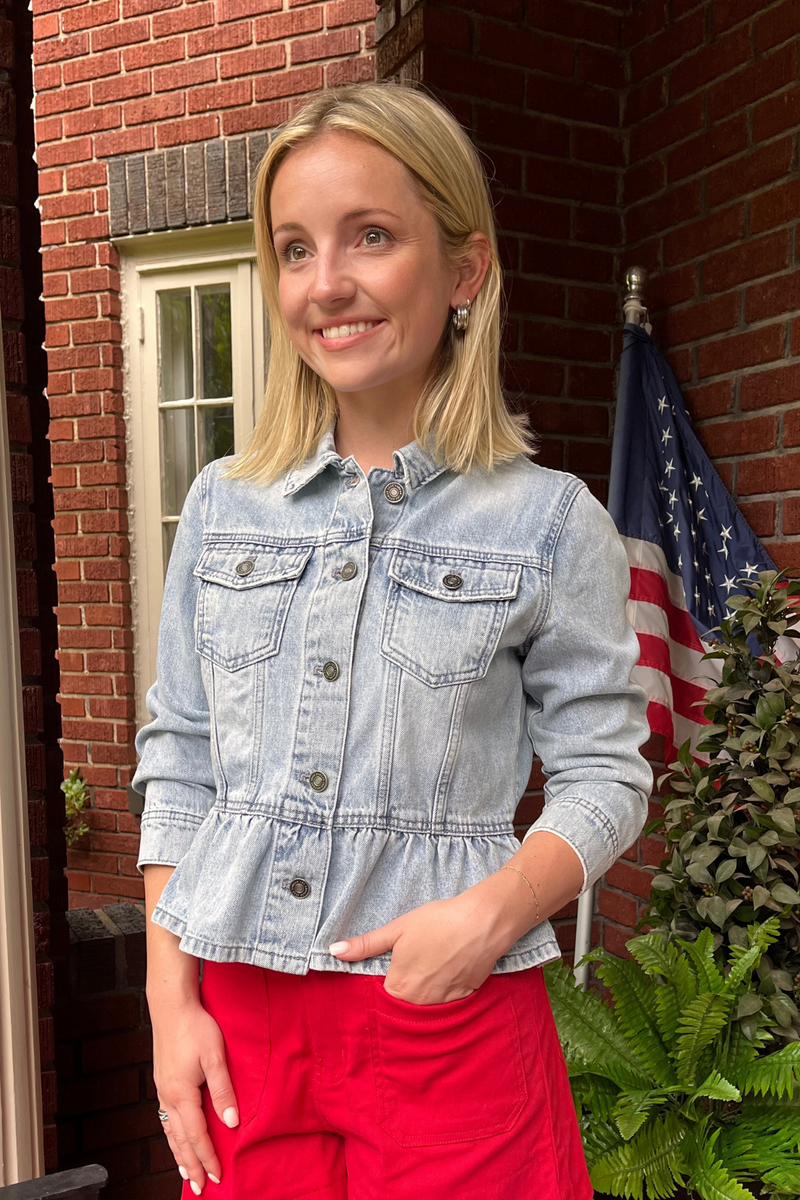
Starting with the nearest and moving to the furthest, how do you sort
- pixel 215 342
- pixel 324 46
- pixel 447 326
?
pixel 447 326
pixel 324 46
pixel 215 342

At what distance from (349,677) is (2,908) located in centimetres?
120

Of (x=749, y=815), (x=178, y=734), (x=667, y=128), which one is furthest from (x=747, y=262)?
(x=178, y=734)

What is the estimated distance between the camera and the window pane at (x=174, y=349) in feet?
13.7

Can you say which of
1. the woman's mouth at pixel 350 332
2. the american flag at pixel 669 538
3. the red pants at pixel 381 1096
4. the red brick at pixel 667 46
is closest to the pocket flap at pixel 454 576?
the woman's mouth at pixel 350 332

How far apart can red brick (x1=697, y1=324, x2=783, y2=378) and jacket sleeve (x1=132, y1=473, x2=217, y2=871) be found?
1.66 m

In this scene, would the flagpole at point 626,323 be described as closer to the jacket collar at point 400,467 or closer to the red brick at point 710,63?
the red brick at point 710,63

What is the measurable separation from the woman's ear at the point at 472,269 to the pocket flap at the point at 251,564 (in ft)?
1.08

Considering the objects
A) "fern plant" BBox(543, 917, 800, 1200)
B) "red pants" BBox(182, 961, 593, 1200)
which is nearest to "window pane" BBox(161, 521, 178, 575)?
"fern plant" BBox(543, 917, 800, 1200)

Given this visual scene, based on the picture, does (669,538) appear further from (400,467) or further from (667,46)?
(400,467)

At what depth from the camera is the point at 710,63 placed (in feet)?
7.81

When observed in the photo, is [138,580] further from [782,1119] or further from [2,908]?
[782,1119]

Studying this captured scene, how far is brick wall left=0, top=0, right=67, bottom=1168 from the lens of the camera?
1863 millimetres

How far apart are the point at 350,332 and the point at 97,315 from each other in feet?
11.6

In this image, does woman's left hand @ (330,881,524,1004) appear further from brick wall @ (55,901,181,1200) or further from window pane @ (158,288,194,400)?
window pane @ (158,288,194,400)
